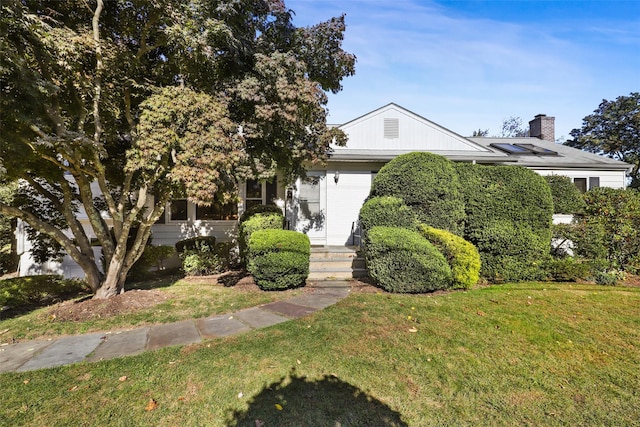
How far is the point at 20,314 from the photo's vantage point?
494cm

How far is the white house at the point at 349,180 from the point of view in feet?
30.7

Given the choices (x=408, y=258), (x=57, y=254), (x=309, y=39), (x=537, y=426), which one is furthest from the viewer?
(x=57, y=254)

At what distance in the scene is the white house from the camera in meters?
9.36

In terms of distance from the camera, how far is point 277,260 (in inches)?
235

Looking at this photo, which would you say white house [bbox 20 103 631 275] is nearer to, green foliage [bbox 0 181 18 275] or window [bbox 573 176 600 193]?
window [bbox 573 176 600 193]

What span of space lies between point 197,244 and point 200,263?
0.70 meters

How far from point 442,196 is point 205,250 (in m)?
6.59

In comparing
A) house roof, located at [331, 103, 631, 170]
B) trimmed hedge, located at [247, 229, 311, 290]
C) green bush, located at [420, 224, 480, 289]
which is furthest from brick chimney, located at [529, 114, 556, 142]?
trimmed hedge, located at [247, 229, 311, 290]

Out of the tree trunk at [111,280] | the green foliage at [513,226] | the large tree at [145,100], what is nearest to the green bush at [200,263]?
the large tree at [145,100]

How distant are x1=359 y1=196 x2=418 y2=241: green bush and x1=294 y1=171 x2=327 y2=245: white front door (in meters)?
3.04

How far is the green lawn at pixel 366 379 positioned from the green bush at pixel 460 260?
1.73 metres

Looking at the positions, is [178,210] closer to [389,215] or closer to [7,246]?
[7,246]

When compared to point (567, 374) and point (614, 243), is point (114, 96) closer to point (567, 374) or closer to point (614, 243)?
point (567, 374)

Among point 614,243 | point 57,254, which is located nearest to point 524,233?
point 614,243
